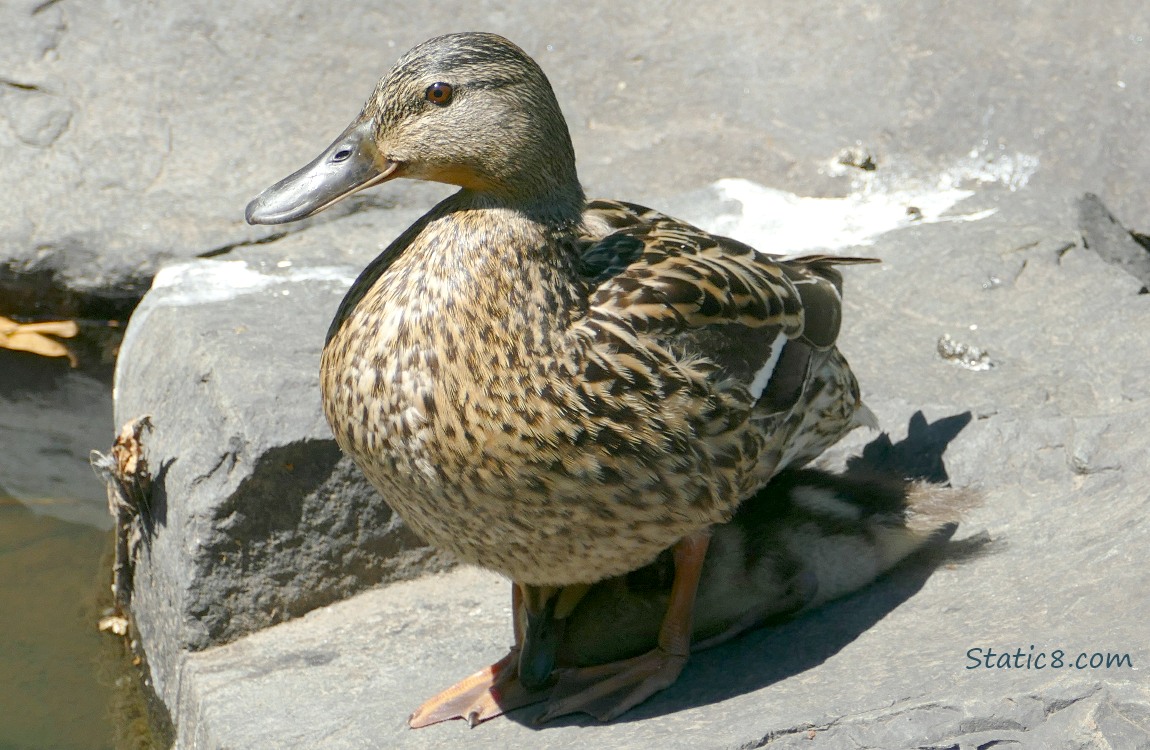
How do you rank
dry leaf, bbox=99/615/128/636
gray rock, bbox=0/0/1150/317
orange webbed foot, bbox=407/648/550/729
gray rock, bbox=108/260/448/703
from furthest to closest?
1. gray rock, bbox=0/0/1150/317
2. dry leaf, bbox=99/615/128/636
3. gray rock, bbox=108/260/448/703
4. orange webbed foot, bbox=407/648/550/729

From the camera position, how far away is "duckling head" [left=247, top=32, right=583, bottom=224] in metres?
3.18

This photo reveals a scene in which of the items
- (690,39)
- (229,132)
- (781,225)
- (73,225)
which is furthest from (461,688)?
(690,39)

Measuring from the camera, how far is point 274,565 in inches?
165

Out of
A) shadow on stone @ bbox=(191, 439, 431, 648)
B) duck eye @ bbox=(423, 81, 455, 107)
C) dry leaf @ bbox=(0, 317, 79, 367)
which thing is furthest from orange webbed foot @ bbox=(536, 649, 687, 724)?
dry leaf @ bbox=(0, 317, 79, 367)

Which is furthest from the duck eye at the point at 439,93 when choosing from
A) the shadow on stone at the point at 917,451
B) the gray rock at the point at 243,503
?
the shadow on stone at the point at 917,451

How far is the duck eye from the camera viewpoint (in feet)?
10.4

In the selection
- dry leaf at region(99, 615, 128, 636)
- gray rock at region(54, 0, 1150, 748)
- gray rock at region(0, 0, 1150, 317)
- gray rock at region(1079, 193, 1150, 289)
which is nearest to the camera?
gray rock at region(54, 0, 1150, 748)

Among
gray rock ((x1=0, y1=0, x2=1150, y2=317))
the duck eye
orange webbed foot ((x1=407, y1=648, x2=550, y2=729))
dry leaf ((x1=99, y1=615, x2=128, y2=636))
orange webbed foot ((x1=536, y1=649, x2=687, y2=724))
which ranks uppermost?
the duck eye

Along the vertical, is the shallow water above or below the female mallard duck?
below

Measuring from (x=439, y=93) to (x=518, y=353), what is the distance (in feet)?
2.10

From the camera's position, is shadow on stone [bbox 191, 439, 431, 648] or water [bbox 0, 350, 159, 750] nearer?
shadow on stone [bbox 191, 439, 431, 648]

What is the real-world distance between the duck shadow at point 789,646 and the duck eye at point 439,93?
1.61 metres

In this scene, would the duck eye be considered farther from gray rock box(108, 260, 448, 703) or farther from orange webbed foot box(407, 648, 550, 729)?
orange webbed foot box(407, 648, 550, 729)

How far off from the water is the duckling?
147 centimetres
